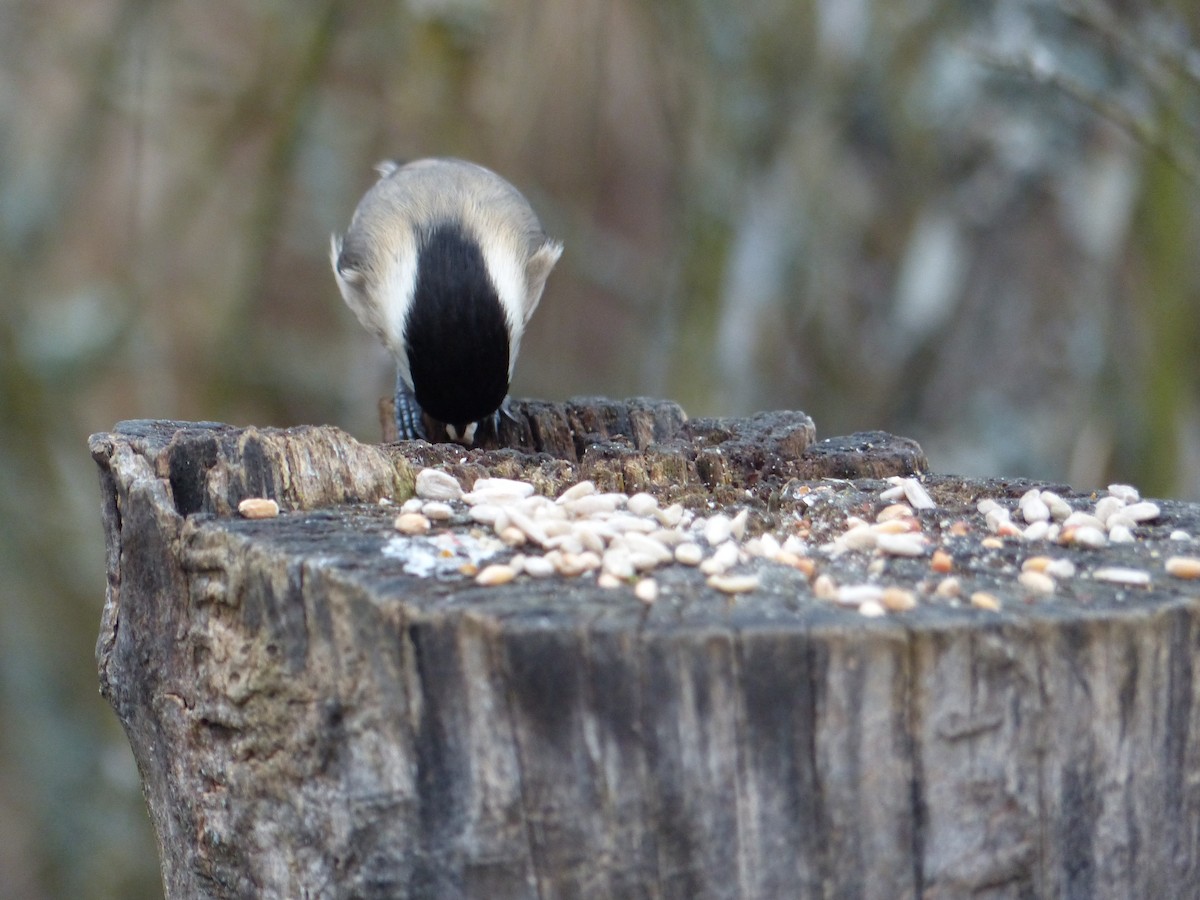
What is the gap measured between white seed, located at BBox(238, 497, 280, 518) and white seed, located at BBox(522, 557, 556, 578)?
0.31 m

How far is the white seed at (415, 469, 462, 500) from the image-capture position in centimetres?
146

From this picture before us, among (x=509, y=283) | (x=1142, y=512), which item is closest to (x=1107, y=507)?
(x=1142, y=512)

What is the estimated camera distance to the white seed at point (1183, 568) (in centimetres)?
122

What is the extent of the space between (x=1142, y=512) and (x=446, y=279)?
1180 mm

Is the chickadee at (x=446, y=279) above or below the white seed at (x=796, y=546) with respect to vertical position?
above

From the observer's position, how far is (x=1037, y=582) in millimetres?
1199

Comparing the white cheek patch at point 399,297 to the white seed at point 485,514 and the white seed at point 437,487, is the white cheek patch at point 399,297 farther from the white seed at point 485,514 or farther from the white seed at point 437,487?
the white seed at point 485,514

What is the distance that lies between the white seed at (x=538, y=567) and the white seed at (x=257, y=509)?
31 centimetres

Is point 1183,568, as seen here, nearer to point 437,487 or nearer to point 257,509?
point 437,487

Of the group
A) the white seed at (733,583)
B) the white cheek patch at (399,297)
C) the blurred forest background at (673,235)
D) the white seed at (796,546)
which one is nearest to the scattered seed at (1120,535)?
the white seed at (796,546)

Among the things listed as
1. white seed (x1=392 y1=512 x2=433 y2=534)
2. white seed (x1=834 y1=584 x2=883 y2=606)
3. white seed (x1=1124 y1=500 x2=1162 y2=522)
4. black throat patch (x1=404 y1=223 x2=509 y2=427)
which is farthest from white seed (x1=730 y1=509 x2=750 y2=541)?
black throat patch (x1=404 y1=223 x2=509 y2=427)

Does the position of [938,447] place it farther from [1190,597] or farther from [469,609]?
[469,609]

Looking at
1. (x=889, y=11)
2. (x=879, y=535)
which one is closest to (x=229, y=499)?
(x=879, y=535)

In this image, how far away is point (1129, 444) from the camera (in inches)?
133
